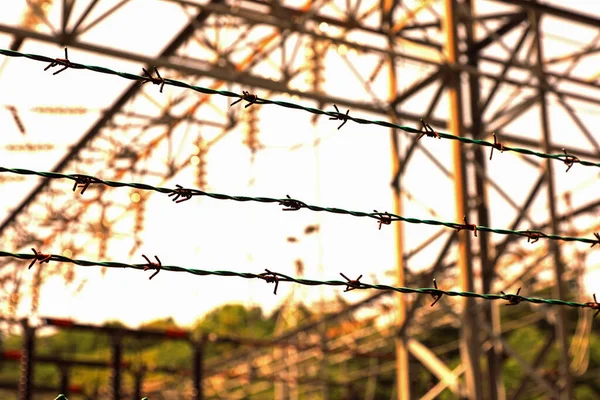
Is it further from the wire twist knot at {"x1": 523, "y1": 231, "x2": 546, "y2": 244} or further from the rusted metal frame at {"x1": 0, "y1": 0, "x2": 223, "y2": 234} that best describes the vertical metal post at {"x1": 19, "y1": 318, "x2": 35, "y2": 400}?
the wire twist knot at {"x1": 523, "y1": 231, "x2": 546, "y2": 244}

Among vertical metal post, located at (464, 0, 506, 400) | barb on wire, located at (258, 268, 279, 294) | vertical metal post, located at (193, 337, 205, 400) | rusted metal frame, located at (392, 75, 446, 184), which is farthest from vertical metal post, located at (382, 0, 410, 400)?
barb on wire, located at (258, 268, 279, 294)

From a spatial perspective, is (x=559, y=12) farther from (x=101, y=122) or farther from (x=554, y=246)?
(x=101, y=122)

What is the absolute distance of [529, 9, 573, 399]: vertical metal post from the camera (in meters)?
11.3

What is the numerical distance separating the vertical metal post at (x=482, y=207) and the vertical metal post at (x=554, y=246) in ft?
2.32

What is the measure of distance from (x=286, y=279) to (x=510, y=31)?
33.2 ft

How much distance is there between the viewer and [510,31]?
12805 mm

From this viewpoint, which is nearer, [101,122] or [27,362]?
[27,362]

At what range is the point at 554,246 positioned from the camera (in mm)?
11281

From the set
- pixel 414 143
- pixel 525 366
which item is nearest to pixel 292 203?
pixel 525 366

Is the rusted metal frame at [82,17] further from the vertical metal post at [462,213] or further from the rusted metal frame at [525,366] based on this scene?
the rusted metal frame at [525,366]

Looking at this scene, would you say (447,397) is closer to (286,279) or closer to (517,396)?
(517,396)

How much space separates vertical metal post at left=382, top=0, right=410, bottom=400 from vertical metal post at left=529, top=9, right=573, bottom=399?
1.63 m

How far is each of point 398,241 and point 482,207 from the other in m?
1.11

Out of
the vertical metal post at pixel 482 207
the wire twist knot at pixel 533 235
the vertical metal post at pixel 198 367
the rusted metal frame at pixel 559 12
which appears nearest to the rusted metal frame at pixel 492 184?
the vertical metal post at pixel 482 207
